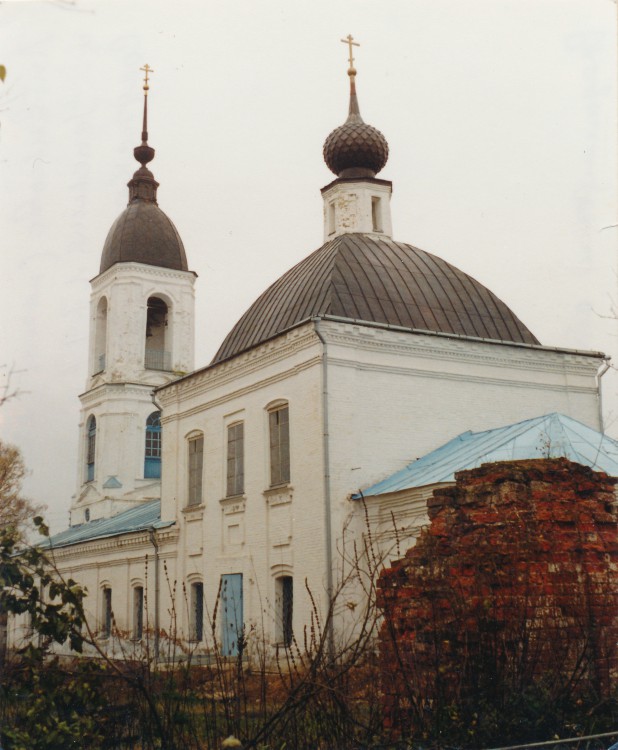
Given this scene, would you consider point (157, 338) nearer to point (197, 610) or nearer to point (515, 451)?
point (197, 610)

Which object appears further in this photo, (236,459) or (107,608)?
(107,608)

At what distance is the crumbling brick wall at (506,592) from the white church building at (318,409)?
217 inches

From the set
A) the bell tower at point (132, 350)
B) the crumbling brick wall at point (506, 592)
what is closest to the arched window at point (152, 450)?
the bell tower at point (132, 350)

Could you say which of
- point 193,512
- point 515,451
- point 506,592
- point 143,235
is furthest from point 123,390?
point 506,592

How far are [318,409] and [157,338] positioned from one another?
16.4 meters

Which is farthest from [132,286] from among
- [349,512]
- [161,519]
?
[349,512]

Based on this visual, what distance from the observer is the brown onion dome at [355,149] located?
19.1 m

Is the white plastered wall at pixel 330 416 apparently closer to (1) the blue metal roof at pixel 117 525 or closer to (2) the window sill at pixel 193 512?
(2) the window sill at pixel 193 512

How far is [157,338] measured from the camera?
2925 cm

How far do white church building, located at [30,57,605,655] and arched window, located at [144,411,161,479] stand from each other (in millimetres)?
6388

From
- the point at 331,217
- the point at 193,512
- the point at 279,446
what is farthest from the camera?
the point at 331,217

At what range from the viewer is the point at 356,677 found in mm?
6270

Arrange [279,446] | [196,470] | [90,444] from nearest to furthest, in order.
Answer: [279,446] → [196,470] → [90,444]

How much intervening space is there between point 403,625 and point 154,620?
11405 mm
